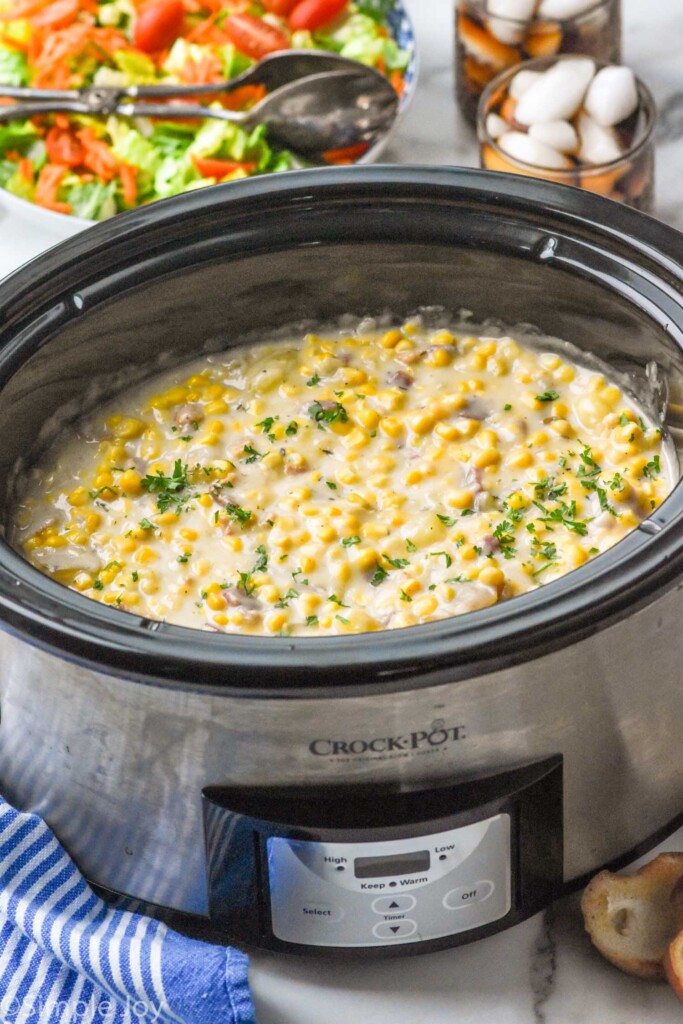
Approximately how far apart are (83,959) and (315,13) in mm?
2241

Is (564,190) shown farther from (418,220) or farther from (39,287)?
(39,287)

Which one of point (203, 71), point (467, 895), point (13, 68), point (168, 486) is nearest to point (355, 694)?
point (467, 895)

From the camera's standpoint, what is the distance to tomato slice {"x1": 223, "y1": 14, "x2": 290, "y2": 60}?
3.18 metres

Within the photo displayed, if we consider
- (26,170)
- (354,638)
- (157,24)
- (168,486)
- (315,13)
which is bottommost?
(26,170)

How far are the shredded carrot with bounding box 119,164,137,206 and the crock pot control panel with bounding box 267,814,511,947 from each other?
1.73 metres

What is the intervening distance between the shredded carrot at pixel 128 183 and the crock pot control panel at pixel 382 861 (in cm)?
169

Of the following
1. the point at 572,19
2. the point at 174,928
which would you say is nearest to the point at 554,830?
the point at 174,928

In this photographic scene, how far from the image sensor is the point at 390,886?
1.68 meters

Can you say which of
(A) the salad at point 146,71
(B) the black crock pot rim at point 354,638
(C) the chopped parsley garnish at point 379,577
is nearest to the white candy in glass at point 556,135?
(A) the salad at point 146,71

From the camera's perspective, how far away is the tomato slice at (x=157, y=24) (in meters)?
3.23

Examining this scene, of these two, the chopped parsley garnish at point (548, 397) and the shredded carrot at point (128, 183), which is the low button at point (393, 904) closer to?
the chopped parsley garnish at point (548, 397)

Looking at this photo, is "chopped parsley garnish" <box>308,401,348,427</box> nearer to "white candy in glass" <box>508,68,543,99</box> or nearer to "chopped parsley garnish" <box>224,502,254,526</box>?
"chopped parsley garnish" <box>224,502,254,526</box>

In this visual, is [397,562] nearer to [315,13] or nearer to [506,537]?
[506,537]

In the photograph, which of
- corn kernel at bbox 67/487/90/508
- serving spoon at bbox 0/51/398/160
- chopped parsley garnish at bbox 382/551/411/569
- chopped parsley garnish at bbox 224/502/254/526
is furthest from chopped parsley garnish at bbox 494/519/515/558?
serving spoon at bbox 0/51/398/160
